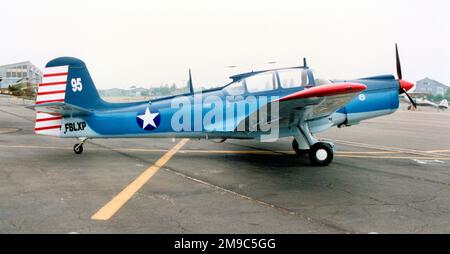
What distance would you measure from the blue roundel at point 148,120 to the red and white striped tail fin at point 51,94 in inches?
76.7

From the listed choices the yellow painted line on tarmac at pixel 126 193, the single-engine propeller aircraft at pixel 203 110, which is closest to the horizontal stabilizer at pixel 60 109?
the single-engine propeller aircraft at pixel 203 110

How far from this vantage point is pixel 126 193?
5484 millimetres

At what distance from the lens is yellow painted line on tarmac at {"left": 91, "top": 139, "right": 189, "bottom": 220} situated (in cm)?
444

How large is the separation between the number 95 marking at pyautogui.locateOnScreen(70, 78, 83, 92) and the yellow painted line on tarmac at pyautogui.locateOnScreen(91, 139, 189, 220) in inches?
106

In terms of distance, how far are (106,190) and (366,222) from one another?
3.89m

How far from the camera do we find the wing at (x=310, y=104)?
607cm

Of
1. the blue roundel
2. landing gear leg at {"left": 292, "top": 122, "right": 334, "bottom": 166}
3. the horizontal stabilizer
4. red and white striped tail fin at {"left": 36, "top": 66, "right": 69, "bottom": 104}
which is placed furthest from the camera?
red and white striped tail fin at {"left": 36, "top": 66, "right": 69, "bottom": 104}

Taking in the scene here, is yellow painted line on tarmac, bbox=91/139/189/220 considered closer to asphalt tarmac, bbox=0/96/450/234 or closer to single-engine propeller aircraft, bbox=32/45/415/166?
asphalt tarmac, bbox=0/96/450/234

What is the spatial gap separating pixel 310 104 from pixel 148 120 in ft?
12.5

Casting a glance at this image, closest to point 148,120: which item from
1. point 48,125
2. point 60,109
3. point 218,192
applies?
point 60,109

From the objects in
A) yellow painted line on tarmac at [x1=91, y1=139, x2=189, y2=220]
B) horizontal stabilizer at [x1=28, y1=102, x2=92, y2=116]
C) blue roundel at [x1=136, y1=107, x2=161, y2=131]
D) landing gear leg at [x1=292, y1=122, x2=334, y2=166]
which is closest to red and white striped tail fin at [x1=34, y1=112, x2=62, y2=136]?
horizontal stabilizer at [x1=28, y1=102, x2=92, y2=116]

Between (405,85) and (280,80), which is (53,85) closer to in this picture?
(280,80)
